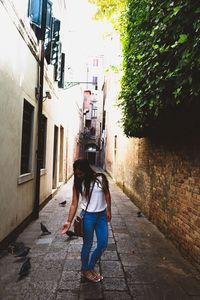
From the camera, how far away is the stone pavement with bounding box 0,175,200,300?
11.8 ft

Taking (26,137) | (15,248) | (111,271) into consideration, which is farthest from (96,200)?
(26,137)

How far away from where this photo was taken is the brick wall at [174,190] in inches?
181

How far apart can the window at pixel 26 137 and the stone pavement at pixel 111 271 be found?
1.55 m

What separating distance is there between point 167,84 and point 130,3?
443cm

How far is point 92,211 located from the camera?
148 inches

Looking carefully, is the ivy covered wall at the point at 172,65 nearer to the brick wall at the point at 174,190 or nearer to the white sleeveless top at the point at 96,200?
the brick wall at the point at 174,190

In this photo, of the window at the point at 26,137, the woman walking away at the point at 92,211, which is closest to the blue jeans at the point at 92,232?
the woman walking away at the point at 92,211

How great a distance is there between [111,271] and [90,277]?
54 cm

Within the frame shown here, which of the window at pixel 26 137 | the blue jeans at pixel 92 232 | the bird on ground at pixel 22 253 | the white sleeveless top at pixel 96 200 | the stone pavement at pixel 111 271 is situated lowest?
the stone pavement at pixel 111 271

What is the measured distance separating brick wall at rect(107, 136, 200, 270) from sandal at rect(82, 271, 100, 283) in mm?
1554

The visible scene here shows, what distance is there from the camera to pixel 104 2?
542 cm

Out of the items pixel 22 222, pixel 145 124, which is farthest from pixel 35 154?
pixel 145 124

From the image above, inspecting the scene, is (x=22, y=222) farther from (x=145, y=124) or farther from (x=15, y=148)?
(x=145, y=124)

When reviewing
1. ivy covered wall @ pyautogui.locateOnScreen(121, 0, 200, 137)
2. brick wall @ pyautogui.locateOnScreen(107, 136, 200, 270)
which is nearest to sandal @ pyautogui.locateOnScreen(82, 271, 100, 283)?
brick wall @ pyautogui.locateOnScreen(107, 136, 200, 270)
